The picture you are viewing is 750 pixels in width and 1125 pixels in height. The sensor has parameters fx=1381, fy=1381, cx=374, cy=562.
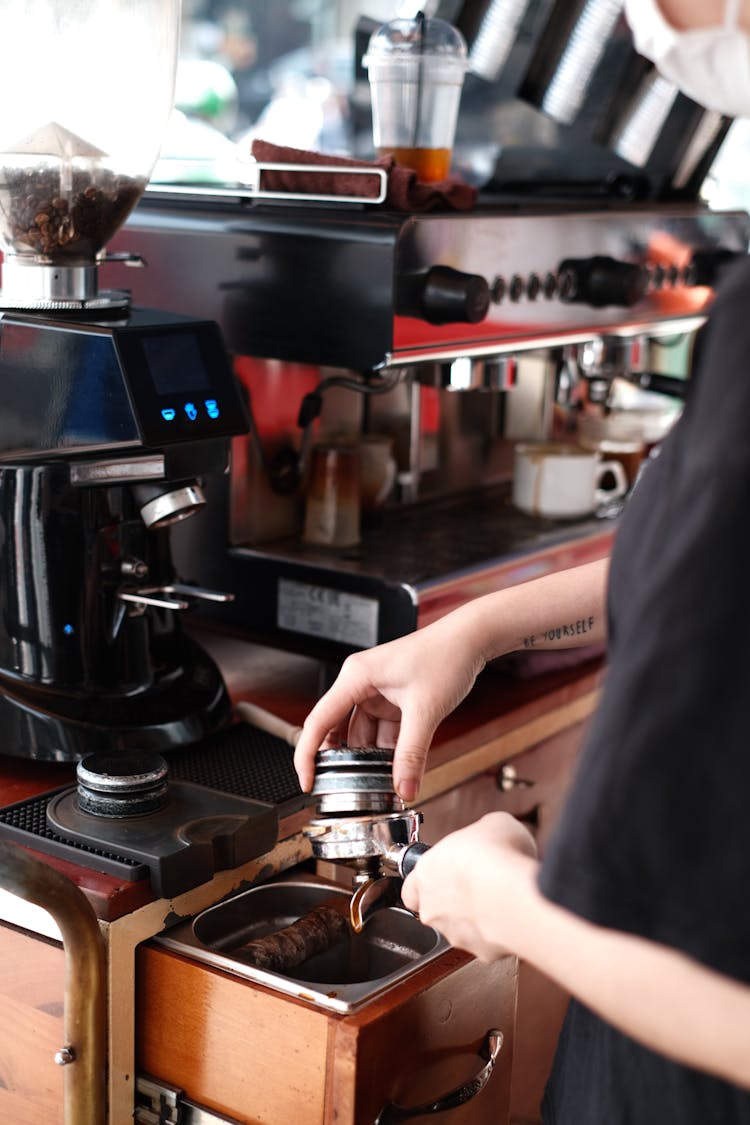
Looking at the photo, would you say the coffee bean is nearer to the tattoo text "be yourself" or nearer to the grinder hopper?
the grinder hopper

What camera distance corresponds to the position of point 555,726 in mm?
1719

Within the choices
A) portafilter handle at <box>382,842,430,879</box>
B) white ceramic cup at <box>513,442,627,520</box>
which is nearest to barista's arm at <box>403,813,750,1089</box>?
portafilter handle at <box>382,842,430,879</box>

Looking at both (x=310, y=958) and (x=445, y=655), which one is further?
(x=310, y=958)

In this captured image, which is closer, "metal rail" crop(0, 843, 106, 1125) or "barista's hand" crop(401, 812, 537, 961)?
"barista's hand" crop(401, 812, 537, 961)

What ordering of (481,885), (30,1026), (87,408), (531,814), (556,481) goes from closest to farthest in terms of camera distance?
(481,885)
(30,1026)
(87,408)
(531,814)
(556,481)

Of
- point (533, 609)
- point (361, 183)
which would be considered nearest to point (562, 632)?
point (533, 609)

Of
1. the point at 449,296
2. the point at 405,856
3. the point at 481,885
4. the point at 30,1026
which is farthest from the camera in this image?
the point at 449,296

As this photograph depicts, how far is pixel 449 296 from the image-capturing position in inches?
56.0

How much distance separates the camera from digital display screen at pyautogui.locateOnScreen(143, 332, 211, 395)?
1.26 m

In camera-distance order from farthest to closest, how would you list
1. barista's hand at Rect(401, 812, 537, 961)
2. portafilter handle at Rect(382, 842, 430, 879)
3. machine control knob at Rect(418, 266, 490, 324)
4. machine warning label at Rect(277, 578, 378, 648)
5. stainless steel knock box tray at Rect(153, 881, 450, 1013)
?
1. machine warning label at Rect(277, 578, 378, 648)
2. machine control knob at Rect(418, 266, 490, 324)
3. stainless steel knock box tray at Rect(153, 881, 450, 1013)
4. portafilter handle at Rect(382, 842, 430, 879)
5. barista's hand at Rect(401, 812, 537, 961)

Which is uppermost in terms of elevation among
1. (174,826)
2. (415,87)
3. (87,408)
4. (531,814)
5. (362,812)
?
(415,87)

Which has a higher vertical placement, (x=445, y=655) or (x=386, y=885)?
(x=445, y=655)

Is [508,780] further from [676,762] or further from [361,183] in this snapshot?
[676,762]

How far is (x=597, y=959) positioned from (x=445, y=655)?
0.38 metres
